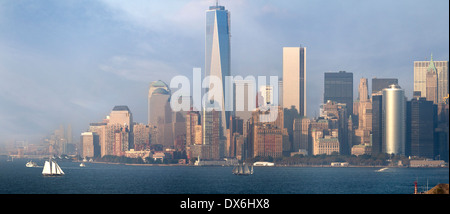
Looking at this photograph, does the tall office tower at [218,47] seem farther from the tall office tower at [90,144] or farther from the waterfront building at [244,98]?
the tall office tower at [90,144]

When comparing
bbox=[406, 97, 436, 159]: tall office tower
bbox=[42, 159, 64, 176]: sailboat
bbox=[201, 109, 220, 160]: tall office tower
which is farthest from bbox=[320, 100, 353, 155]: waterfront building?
bbox=[42, 159, 64, 176]: sailboat

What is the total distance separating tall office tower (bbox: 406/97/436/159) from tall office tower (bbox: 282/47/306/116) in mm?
19198

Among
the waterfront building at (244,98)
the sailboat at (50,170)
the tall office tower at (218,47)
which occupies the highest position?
the tall office tower at (218,47)

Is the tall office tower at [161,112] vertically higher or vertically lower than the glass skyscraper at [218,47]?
lower

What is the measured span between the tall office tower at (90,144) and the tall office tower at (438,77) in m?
60.1

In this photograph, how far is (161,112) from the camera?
12294 centimetres

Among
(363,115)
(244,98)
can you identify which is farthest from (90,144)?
(363,115)

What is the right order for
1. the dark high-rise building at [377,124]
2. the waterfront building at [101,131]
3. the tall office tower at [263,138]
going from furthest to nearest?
the waterfront building at [101,131], the dark high-rise building at [377,124], the tall office tower at [263,138]

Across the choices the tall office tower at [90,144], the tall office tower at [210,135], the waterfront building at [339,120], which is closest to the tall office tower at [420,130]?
the waterfront building at [339,120]

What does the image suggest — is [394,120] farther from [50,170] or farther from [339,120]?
[50,170]

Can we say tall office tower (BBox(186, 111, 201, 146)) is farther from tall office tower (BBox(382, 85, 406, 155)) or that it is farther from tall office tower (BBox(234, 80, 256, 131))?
A: tall office tower (BBox(382, 85, 406, 155))

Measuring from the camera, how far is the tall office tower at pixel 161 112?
389 feet
